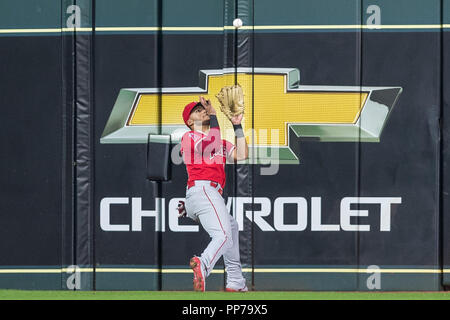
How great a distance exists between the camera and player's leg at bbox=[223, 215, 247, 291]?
5.41 m

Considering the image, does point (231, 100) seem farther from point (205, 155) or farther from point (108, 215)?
point (108, 215)

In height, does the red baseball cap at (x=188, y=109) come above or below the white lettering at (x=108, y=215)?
above

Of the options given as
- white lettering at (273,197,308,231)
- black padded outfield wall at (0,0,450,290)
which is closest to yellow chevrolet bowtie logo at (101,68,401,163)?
black padded outfield wall at (0,0,450,290)

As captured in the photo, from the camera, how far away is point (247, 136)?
5449mm

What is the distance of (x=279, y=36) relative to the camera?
17.8 feet

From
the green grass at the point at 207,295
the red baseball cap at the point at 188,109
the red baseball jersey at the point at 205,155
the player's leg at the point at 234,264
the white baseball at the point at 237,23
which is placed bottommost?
the green grass at the point at 207,295

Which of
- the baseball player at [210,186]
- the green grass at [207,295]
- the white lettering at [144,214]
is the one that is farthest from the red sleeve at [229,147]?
the green grass at [207,295]

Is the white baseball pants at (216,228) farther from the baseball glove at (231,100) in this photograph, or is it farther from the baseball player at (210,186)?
the baseball glove at (231,100)

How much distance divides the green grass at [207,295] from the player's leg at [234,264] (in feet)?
0.64

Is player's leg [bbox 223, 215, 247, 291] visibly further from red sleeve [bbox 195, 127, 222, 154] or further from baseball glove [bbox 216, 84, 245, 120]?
baseball glove [bbox 216, 84, 245, 120]

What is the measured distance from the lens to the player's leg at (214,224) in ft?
17.7

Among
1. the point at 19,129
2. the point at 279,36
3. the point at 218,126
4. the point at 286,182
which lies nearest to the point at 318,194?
the point at 286,182

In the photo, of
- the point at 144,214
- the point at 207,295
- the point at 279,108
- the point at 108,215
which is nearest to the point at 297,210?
the point at 279,108

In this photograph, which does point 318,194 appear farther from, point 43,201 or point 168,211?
point 43,201
